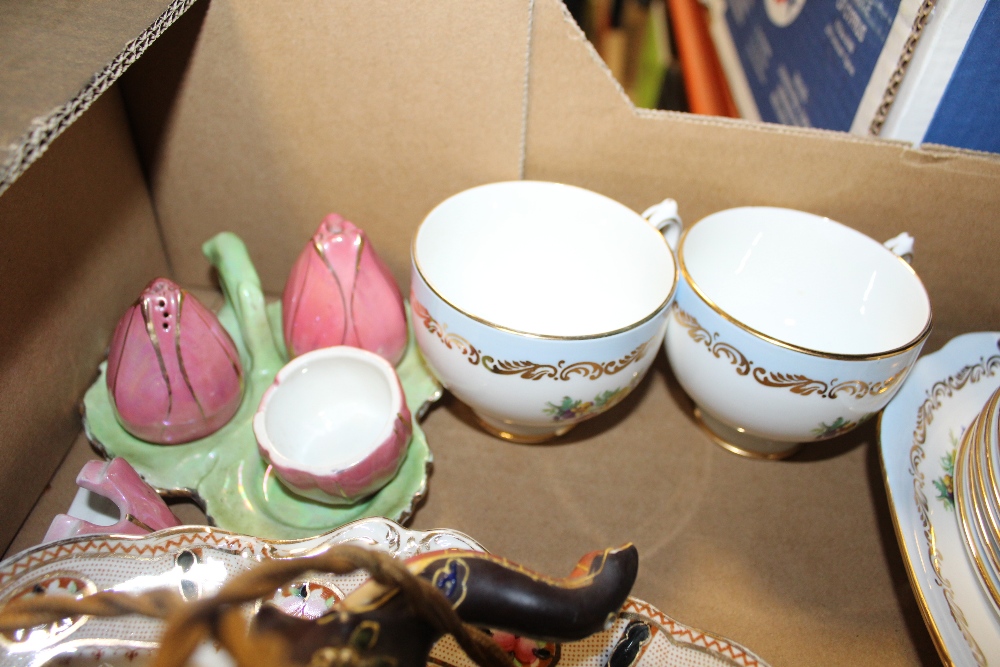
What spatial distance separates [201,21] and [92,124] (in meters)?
0.10

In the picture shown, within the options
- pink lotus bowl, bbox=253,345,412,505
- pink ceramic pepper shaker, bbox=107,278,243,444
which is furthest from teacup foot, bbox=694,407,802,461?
pink ceramic pepper shaker, bbox=107,278,243,444

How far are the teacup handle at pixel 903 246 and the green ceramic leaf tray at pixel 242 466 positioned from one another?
33cm

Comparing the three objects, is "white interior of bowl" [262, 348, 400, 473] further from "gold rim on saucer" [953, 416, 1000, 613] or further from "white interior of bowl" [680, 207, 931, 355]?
"gold rim on saucer" [953, 416, 1000, 613]

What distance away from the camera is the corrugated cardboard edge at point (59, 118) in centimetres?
26

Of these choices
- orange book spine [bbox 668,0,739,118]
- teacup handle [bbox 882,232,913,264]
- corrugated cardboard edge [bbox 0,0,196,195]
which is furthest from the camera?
orange book spine [bbox 668,0,739,118]

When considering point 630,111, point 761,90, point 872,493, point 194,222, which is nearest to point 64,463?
point 194,222

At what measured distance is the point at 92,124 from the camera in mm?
464

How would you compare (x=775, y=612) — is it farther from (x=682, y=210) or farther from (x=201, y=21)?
(x=201, y=21)

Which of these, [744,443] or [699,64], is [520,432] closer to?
[744,443]

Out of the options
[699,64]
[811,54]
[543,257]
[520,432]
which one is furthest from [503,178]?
[699,64]

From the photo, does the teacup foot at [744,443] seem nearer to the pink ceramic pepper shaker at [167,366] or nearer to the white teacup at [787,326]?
the white teacup at [787,326]

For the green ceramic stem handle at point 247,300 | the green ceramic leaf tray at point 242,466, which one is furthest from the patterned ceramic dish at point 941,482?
the green ceramic stem handle at point 247,300

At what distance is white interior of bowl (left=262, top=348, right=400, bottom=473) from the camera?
45 centimetres

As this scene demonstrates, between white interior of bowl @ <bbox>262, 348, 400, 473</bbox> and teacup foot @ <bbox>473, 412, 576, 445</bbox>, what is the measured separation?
8 cm
